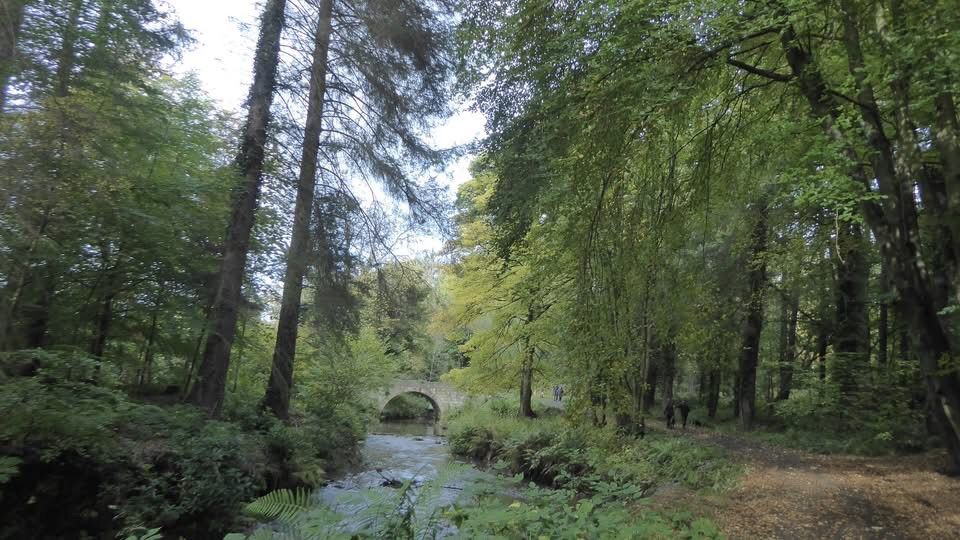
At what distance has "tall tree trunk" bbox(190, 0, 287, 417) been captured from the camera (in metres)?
9.03

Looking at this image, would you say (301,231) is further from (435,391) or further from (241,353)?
(435,391)

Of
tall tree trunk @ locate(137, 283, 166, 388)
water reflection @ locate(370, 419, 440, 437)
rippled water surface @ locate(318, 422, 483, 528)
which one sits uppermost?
tall tree trunk @ locate(137, 283, 166, 388)

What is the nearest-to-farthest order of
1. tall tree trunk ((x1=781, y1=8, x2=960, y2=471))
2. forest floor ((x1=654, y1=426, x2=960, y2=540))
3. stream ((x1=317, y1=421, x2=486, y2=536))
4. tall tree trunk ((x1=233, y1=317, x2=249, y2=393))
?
stream ((x1=317, y1=421, x2=486, y2=536))
forest floor ((x1=654, y1=426, x2=960, y2=540))
tall tree trunk ((x1=781, y1=8, x2=960, y2=471))
tall tree trunk ((x1=233, y1=317, x2=249, y2=393))

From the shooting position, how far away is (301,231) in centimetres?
1055

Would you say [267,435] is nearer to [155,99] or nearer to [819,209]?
[155,99]

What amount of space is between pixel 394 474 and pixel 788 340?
14.7 metres

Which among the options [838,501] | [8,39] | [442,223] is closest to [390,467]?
[442,223]

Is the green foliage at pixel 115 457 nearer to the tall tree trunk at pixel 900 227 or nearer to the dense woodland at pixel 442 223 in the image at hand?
the dense woodland at pixel 442 223

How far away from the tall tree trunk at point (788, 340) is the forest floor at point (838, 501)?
16.7 ft

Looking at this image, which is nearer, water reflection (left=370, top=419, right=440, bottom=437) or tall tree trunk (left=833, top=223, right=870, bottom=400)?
tall tree trunk (left=833, top=223, right=870, bottom=400)

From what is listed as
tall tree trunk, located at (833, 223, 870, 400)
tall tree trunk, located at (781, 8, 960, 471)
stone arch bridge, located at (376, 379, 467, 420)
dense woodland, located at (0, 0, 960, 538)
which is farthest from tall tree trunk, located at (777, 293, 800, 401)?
stone arch bridge, located at (376, 379, 467, 420)

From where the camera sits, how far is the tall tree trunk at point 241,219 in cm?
903

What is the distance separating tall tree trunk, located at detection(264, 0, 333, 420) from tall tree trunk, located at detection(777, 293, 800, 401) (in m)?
11.4

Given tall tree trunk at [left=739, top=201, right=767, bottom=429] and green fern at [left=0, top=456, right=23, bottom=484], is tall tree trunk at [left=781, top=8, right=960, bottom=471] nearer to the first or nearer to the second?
tall tree trunk at [left=739, top=201, right=767, bottom=429]
